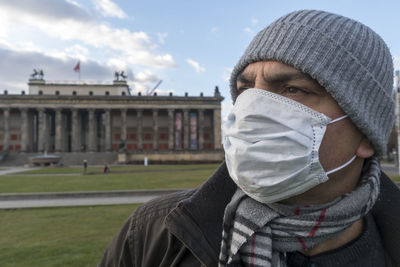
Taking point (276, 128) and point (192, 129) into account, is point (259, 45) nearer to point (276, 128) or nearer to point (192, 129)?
point (276, 128)

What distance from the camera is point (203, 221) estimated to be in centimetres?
171

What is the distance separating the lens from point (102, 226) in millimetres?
8391

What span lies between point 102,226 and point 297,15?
26.5ft

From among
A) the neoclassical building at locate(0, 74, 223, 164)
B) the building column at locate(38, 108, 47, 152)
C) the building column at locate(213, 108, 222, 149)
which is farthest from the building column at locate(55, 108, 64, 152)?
the building column at locate(213, 108, 222, 149)

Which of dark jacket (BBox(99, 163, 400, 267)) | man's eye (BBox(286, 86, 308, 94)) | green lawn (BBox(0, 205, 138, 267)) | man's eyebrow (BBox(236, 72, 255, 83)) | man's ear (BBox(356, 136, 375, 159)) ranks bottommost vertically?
green lawn (BBox(0, 205, 138, 267))

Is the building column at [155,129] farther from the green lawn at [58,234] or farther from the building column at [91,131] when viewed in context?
the green lawn at [58,234]

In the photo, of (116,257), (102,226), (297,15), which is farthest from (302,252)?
(102,226)

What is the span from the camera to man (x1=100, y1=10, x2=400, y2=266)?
5.38 ft

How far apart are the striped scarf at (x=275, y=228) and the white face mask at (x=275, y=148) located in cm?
9

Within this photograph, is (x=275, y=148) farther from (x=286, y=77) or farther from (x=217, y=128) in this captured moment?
(x=217, y=128)

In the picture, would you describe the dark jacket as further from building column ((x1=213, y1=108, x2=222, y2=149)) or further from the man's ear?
building column ((x1=213, y1=108, x2=222, y2=149))

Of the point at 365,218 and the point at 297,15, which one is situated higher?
the point at 297,15

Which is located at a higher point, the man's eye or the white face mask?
the man's eye

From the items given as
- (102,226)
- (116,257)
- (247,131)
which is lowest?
(102,226)
